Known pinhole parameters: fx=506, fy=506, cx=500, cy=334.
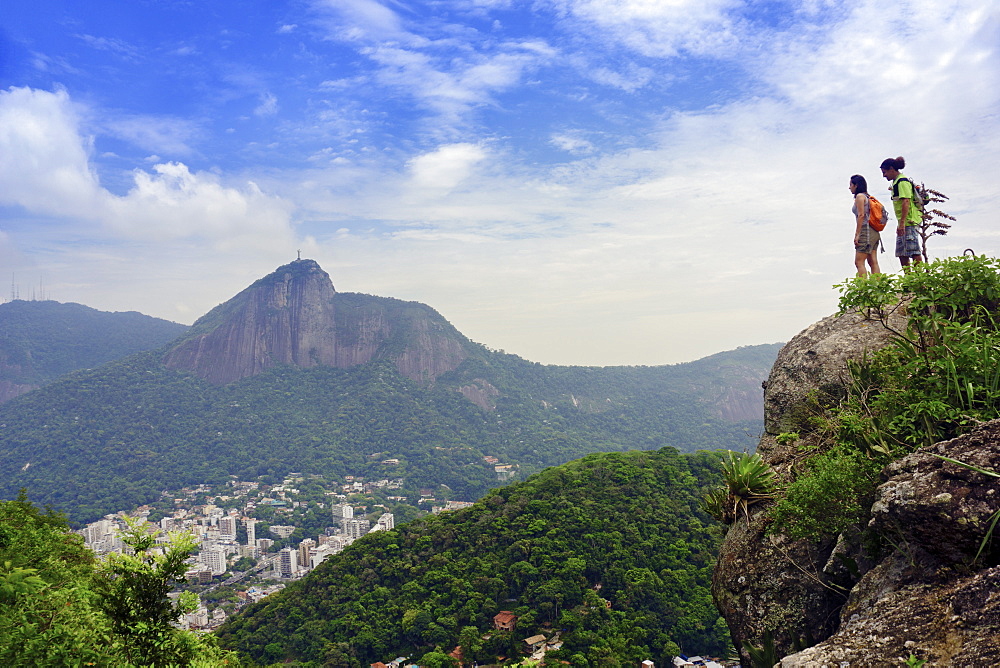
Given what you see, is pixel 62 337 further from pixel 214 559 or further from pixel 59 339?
pixel 214 559

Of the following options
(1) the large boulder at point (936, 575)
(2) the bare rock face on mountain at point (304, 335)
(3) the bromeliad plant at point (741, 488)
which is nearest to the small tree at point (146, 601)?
(3) the bromeliad plant at point (741, 488)

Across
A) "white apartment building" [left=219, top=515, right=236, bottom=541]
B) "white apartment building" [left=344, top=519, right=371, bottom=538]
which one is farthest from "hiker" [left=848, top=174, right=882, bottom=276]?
"white apartment building" [left=219, top=515, right=236, bottom=541]

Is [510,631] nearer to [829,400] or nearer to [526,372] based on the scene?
[829,400]

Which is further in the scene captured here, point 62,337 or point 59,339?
point 62,337

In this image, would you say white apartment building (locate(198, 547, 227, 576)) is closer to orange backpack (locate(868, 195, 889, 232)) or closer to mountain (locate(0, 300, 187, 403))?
orange backpack (locate(868, 195, 889, 232))

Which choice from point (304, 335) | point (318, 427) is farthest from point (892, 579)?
point (304, 335)

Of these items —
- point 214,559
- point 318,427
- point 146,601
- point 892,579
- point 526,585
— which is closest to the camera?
point 892,579

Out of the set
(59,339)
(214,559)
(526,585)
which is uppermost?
(59,339)
